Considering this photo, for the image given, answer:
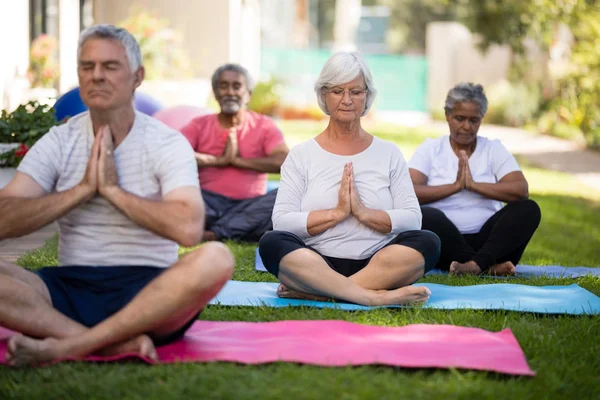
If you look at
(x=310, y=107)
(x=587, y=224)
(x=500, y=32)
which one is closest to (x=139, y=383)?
(x=587, y=224)

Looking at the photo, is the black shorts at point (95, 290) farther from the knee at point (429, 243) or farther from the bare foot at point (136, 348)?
the knee at point (429, 243)

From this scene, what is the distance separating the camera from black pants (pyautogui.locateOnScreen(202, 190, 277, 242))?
7.55 m

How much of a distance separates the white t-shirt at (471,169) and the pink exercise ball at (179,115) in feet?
9.30

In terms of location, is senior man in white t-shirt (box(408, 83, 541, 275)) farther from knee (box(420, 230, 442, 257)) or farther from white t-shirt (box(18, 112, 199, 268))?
white t-shirt (box(18, 112, 199, 268))

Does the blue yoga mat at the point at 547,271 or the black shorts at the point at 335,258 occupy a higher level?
the black shorts at the point at 335,258

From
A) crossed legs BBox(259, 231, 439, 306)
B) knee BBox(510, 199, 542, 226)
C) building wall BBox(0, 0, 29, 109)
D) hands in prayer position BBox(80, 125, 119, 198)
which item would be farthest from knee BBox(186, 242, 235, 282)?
building wall BBox(0, 0, 29, 109)

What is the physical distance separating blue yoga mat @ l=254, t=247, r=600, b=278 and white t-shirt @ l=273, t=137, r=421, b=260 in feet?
3.74

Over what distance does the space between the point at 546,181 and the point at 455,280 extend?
23.5 ft

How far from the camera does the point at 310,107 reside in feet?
77.3

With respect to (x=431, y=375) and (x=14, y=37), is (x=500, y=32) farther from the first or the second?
(x=431, y=375)

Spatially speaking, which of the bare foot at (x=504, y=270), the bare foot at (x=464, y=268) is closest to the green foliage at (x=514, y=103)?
the bare foot at (x=504, y=270)

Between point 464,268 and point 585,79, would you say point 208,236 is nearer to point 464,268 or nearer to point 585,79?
point 464,268

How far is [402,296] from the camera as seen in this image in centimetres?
499

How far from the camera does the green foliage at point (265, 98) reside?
21703 mm
